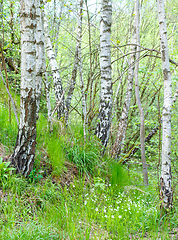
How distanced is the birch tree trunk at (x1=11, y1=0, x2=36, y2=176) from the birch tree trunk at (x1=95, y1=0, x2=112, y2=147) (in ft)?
5.99

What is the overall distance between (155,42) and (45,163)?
30.4 ft

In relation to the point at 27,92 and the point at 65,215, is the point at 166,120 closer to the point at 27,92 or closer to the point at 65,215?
the point at 65,215

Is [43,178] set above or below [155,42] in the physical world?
below

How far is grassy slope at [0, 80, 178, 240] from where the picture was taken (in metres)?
2.15

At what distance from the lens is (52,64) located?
5863 millimetres

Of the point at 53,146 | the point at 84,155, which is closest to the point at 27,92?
the point at 53,146

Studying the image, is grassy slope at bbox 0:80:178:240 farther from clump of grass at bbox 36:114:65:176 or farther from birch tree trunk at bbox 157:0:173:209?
birch tree trunk at bbox 157:0:173:209

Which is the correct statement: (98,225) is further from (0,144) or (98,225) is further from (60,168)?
(0,144)

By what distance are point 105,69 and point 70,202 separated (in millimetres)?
2944

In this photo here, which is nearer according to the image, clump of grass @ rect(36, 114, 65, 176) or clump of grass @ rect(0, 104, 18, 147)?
clump of grass @ rect(36, 114, 65, 176)

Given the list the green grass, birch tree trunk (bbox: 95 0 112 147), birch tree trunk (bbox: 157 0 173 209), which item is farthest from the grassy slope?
birch tree trunk (bbox: 95 0 112 147)

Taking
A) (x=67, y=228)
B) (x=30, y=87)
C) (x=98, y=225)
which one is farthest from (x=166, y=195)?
(x=30, y=87)

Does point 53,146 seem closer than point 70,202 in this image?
No

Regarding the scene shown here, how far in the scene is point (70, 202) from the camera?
2.67 meters
